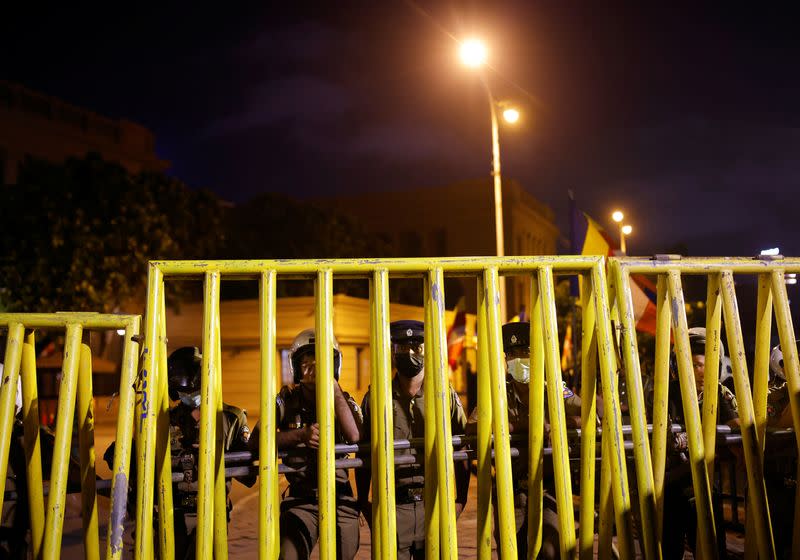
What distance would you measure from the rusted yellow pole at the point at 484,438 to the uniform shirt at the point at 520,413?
0.35m

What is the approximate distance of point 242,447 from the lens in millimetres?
3863

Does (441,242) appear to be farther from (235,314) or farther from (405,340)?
(405,340)

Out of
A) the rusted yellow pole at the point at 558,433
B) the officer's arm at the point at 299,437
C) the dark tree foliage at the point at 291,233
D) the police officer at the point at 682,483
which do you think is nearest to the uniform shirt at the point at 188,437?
the officer's arm at the point at 299,437

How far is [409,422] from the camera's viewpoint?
13.5 feet

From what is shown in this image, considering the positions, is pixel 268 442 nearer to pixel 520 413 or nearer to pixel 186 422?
pixel 186 422

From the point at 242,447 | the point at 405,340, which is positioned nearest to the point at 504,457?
the point at 405,340

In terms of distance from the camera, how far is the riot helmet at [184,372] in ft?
13.3

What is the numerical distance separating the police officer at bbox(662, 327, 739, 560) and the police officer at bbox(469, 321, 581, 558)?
0.65 metres

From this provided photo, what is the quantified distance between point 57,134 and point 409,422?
31.9 meters

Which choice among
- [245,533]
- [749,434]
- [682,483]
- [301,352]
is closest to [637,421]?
[749,434]

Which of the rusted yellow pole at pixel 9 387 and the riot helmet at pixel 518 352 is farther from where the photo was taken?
the riot helmet at pixel 518 352

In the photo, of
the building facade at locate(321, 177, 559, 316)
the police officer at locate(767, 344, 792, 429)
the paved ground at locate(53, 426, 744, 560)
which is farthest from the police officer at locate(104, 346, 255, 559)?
the building facade at locate(321, 177, 559, 316)

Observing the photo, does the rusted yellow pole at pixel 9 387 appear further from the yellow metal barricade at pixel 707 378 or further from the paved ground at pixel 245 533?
the yellow metal barricade at pixel 707 378

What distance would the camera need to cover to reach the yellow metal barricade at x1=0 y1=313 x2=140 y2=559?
2.73 meters
